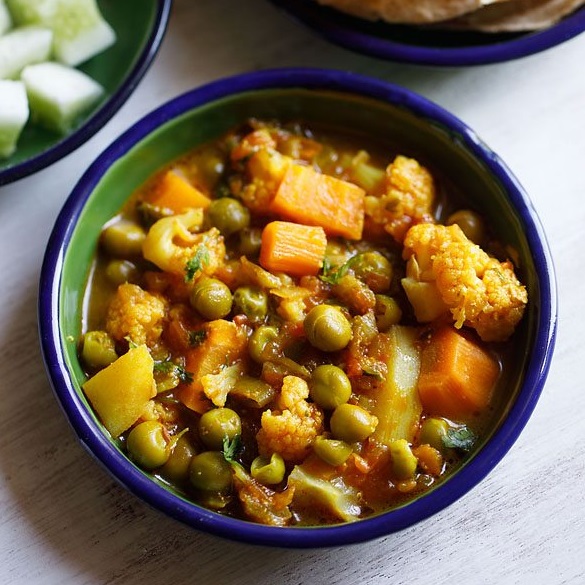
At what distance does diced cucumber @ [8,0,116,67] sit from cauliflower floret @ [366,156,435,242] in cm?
153

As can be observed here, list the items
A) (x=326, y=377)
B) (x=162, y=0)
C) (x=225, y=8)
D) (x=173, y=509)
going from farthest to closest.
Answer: (x=225, y=8) → (x=162, y=0) → (x=326, y=377) → (x=173, y=509)

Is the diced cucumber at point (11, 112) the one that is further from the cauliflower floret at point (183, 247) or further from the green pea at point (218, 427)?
the green pea at point (218, 427)

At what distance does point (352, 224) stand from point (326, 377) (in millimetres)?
707

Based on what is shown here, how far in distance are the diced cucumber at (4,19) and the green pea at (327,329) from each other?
1999mm

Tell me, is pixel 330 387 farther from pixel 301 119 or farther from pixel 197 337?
pixel 301 119

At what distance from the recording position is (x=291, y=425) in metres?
3.28

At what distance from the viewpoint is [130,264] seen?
376 centimetres

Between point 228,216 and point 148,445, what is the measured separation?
1.00m

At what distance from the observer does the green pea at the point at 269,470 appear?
3.27 meters

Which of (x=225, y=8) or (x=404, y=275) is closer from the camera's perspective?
(x=404, y=275)

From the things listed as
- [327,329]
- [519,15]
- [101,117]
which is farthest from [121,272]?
[519,15]

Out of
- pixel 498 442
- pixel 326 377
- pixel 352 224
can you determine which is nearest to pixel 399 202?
pixel 352 224

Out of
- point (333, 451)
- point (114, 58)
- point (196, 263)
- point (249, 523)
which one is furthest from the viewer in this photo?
point (114, 58)

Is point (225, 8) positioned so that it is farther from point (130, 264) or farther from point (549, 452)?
point (549, 452)
